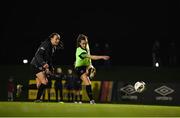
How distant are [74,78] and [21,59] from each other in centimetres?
644

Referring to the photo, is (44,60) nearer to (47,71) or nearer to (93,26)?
(47,71)

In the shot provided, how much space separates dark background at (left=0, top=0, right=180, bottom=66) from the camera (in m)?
28.7

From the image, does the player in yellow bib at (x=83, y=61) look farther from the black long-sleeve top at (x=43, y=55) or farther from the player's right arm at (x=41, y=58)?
the player's right arm at (x=41, y=58)

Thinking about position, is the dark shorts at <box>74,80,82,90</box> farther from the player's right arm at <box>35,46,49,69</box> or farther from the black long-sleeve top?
the player's right arm at <box>35,46,49,69</box>

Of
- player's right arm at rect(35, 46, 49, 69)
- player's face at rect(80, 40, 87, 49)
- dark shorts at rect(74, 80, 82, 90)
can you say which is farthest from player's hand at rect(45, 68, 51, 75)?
dark shorts at rect(74, 80, 82, 90)

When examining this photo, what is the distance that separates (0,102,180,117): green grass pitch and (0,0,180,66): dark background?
17365 millimetres

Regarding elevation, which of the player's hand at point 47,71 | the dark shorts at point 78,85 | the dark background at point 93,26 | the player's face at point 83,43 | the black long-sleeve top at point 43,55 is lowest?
the player's hand at point 47,71

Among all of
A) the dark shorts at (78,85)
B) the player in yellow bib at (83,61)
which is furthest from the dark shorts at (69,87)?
the player in yellow bib at (83,61)

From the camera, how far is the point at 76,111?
407 inches

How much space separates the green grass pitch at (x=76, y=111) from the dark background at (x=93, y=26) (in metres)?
17.4

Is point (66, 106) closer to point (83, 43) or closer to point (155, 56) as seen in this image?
point (83, 43)

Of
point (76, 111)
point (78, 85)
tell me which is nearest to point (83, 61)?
point (76, 111)

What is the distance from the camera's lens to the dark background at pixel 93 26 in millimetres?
28656

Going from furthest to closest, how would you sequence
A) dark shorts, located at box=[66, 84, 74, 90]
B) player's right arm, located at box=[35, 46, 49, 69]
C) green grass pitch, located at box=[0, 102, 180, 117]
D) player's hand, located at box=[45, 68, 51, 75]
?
dark shorts, located at box=[66, 84, 74, 90] → player's hand, located at box=[45, 68, 51, 75] → player's right arm, located at box=[35, 46, 49, 69] → green grass pitch, located at box=[0, 102, 180, 117]
